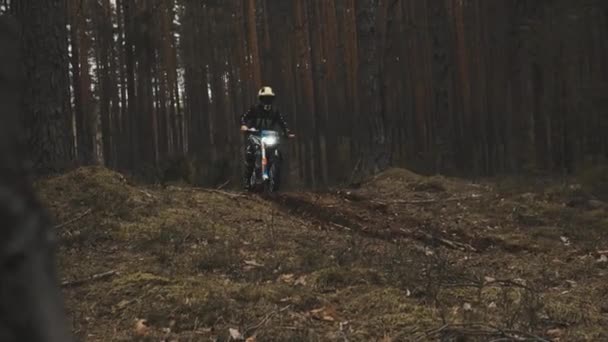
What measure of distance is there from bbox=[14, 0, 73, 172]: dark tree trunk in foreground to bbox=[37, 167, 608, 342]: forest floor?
588 millimetres

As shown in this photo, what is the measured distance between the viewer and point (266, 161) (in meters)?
11.2

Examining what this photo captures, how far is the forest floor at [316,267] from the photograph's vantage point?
3.89 m

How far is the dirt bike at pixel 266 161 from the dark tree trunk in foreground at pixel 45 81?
162 inches

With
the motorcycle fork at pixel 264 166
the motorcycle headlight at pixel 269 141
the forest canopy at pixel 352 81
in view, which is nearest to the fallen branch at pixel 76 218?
the motorcycle fork at pixel 264 166

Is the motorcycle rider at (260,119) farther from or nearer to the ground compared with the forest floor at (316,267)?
farther from the ground

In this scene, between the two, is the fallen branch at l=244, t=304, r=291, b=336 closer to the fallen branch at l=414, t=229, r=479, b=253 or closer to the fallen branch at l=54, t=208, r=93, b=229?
the fallen branch at l=54, t=208, r=93, b=229

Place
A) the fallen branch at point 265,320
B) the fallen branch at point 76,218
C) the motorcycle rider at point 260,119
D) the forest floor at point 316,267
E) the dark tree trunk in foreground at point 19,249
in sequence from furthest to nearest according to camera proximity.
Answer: the motorcycle rider at point 260,119
the fallen branch at point 76,218
the forest floor at point 316,267
the fallen branch at point 265,320
the dark tree trunk in foreground at point 19,249

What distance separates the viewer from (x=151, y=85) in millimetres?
26891

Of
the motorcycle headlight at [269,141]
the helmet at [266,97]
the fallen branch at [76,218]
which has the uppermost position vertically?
the helmet at [266,97]

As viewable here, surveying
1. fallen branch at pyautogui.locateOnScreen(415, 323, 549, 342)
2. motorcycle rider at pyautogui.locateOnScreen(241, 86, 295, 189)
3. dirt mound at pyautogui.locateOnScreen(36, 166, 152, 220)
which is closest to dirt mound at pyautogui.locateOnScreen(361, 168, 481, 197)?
motorcycle rider at pyautogui.locateOnScreen(241, 86, 295, 189)

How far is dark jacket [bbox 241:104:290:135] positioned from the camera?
1148 cm

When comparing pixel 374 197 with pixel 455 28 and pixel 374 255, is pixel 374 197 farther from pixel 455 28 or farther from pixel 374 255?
pixel 455 28

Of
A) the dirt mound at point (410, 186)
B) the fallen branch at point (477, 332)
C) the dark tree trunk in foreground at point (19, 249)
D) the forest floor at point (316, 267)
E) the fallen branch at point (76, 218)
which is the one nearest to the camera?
the dark tree trunk in foreground at point (19, 249)

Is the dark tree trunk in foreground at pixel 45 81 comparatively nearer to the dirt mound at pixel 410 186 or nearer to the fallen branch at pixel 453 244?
the fallen branch at pixel 453 244
